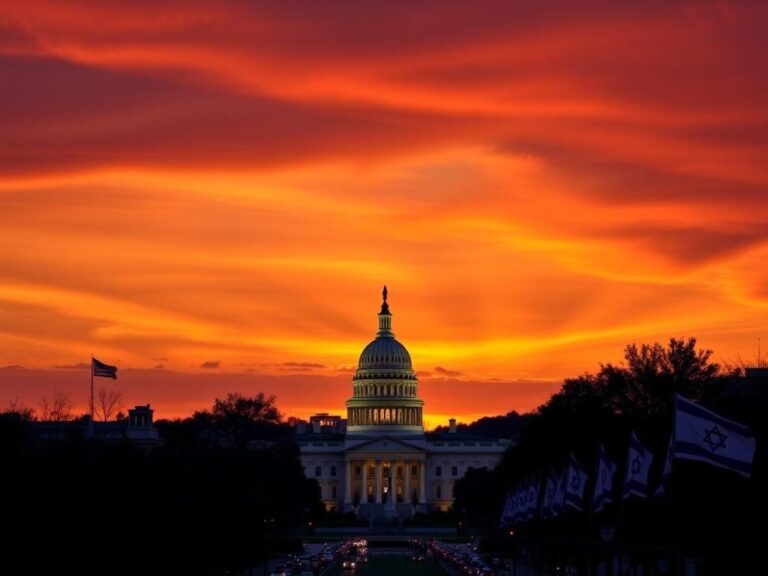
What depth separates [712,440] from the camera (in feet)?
169

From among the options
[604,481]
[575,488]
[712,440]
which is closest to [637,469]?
[604,481]

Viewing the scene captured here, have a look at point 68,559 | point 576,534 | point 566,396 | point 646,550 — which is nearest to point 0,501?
point 68,559

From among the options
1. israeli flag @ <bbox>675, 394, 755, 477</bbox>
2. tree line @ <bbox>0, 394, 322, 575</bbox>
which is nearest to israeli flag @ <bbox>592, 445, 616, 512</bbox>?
tree line @ <bbox>0, 394, 322, 575</bbox>

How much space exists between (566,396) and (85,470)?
8453 cm

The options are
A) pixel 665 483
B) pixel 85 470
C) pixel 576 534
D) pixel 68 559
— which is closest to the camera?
pixel 665 483

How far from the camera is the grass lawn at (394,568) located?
5329 inches

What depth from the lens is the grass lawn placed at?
135m

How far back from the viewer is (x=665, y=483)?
62.5 metres

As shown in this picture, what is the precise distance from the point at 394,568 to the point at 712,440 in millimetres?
97817

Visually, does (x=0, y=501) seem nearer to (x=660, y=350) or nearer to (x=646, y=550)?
(x=646, y=550)

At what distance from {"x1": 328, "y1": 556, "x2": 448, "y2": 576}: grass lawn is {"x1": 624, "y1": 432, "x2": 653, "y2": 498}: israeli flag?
69.3 m

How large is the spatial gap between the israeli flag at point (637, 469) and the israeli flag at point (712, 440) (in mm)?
11023

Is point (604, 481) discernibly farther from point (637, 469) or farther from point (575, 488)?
point (637, 469)

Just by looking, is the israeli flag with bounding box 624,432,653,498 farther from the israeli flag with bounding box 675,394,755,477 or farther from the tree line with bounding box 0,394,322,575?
the tree line with bounding box 0,394,322,575
